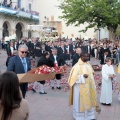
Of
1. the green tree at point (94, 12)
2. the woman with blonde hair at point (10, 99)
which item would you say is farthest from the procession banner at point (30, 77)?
the green tree at point (94, 12)

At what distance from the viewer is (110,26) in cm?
3306

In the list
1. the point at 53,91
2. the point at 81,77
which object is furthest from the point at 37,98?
the point at 81,77

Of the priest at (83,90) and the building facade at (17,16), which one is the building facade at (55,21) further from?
the priest at (83,90)

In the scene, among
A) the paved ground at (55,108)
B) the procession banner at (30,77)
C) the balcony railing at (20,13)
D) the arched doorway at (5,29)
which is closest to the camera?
the procession banner at (30,77)

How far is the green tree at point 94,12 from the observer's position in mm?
31031

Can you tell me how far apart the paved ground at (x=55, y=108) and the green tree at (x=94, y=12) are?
66.1 feet

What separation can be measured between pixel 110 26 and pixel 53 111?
25157 mm

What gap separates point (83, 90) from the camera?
299 inches

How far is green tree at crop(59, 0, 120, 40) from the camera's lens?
31.0 m

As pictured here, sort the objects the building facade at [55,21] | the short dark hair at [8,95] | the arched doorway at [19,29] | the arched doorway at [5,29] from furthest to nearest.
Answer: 1. the building facade at [55,21]
2. the arched doorway at [19,29]
3. the arched doorway at [5,29]
4. the short dark hair at [8,95]

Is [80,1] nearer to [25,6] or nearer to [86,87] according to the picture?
[25,6]

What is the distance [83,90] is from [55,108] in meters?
1.94

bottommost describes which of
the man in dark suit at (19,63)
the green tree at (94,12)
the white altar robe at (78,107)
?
the white altar robe at (78,107)

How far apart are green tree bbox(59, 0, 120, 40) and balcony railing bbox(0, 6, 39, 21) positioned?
11.8m
